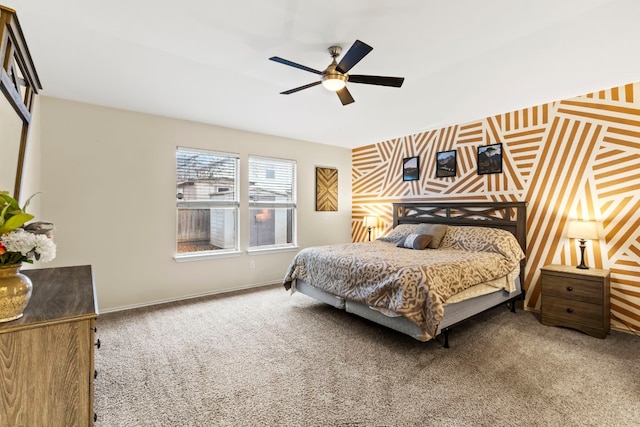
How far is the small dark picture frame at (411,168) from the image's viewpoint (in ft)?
16.3

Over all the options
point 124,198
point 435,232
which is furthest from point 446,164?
point 124,198

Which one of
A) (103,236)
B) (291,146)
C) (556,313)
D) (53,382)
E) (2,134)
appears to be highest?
(291,146)

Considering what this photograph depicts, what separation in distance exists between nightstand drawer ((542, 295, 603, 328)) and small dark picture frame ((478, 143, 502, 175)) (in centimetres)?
175

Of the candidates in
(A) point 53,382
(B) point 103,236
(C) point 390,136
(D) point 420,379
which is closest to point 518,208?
(C) point 390,136

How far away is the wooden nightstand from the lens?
2898 mm

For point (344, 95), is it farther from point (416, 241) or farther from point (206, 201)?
point (206, 201)

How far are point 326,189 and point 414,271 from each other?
3.37m

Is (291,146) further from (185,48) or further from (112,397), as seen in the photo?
(112,397)

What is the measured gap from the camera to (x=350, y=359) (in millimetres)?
2521

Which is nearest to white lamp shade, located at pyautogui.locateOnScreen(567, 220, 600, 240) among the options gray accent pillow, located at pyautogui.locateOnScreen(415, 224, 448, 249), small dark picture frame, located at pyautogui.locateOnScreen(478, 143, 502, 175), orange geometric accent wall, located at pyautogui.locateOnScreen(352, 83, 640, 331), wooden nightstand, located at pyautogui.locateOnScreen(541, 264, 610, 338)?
orange geometric accent wall, located at pyautogui.locateOnScreen(352, 83, 640, 331)

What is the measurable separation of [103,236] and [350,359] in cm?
322

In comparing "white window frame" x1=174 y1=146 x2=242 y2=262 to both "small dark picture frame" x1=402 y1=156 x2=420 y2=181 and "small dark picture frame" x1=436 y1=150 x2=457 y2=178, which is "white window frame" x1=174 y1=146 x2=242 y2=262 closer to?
"small dark picture frame" x1=402 y1=156 x2=420 y2=181

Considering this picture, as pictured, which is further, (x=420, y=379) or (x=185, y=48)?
(x=185, y=48)

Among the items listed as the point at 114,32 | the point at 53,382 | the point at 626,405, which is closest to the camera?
the point at 53,382
